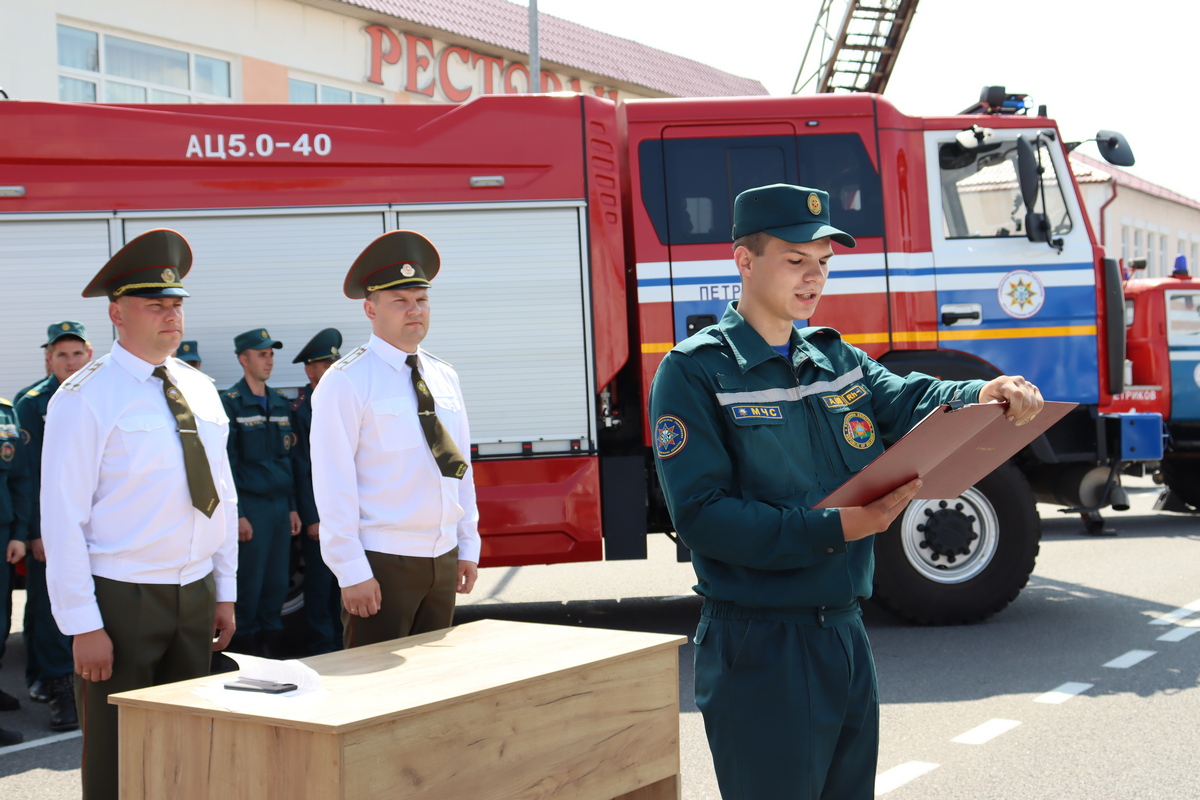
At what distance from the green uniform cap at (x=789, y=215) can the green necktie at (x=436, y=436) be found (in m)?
1.59

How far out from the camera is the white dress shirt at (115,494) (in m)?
3.05

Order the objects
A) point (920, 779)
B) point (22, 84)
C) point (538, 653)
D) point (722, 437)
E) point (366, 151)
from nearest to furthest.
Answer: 1. point (722, 437)
2. point (538, 653)
3. point (920, 779)
4. point (366, 151)
5. point (22, 84)

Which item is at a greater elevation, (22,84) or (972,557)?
(22,84)

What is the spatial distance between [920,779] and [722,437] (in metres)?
2.52

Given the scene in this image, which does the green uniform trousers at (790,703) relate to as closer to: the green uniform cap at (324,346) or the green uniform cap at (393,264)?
the green uniform cap at (393,264)

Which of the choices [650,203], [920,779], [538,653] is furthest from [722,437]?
[650,203]

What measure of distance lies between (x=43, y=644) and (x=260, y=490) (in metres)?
1.42

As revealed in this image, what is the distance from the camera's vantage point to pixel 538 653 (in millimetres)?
2711

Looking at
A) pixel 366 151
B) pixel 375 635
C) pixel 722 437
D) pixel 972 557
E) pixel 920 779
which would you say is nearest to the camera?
pixel 722 437

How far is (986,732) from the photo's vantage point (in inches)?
192

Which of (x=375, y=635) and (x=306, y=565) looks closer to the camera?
(x=375, y=635)

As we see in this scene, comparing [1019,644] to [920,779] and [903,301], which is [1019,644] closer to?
[903,301]

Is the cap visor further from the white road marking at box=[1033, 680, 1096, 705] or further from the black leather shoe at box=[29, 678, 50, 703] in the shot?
the black leather shoe at box=[29, 678, 50, 703]

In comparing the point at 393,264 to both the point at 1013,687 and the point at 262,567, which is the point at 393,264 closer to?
the point at 262,567
